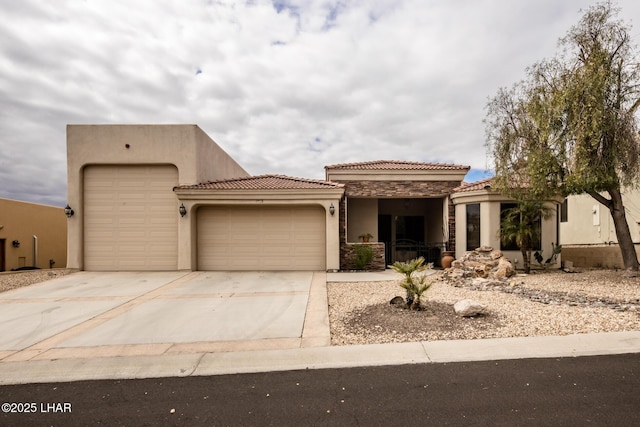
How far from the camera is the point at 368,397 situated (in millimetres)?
3461

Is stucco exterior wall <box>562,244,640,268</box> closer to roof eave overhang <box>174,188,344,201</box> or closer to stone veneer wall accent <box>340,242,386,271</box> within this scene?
stone veneer wall accent <box>340,242,386,271</box>

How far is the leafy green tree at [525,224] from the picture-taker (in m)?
11.1

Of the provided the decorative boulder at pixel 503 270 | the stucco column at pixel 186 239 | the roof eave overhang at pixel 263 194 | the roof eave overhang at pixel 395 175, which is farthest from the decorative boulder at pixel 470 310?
the stucco column at pixel 186 239

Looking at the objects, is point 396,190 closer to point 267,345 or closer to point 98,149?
point 267,345

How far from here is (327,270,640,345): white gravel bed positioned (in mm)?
5246

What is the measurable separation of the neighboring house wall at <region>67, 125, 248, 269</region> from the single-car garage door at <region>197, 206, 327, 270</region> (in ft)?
2.77

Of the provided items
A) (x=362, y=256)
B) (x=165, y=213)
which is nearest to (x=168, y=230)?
(x=165, y=213)

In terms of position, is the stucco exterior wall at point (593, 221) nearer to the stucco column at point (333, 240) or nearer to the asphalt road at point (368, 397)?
the stucco column at point (333, 240)

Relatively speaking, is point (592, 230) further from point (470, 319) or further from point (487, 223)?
point (470, 319)

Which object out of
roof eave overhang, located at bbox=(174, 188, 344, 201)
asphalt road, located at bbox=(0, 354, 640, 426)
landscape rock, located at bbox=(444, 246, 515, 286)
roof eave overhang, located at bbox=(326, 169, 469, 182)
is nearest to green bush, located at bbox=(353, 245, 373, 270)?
roof eave overhang, located at bbox=(174, 188, 344, 201)

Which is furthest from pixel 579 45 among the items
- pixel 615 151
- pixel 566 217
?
pixel 566 217

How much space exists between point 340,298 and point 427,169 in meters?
8.84

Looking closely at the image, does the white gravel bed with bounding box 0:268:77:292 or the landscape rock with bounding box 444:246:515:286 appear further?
the landscape rock with bounding box 444:246:515:286

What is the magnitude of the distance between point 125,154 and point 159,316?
8.88m
